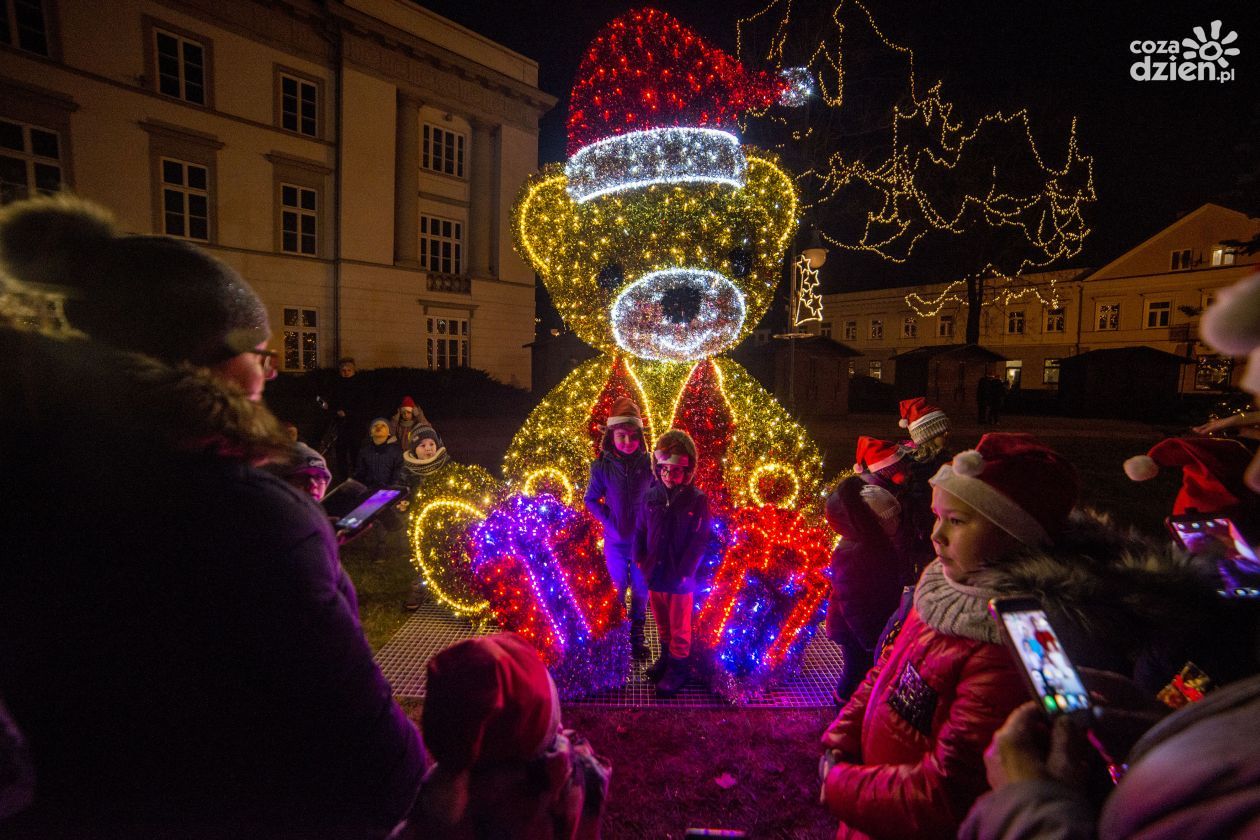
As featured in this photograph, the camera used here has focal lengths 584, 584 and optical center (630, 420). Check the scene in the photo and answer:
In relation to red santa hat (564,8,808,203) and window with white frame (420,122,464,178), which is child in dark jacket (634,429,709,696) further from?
window with white frame (420,122,464,178)

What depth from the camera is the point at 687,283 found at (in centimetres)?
374

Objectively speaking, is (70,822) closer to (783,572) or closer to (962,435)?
(783,572)

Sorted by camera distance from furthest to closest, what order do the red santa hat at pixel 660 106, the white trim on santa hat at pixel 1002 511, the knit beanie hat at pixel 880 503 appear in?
1. the red santa hat at pixel 660 106
2. the knit beanie hat at pixel 880 503
3. the white trim on santa hat at pixel 1002 511

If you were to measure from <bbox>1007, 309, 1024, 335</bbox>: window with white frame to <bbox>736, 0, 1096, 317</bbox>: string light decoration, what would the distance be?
6780 millimetres

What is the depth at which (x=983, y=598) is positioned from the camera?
1425 millimetres

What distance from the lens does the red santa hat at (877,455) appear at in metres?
3.61

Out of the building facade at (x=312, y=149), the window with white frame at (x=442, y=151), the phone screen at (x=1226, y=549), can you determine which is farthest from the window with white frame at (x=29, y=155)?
the phone screen at (x=1226, y=549)

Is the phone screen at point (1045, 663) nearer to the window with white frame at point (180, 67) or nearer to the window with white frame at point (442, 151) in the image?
the window with white frame at point (180, 67)

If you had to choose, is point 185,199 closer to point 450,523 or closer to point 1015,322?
point 450,523

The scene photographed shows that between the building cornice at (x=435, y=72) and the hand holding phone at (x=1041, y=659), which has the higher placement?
the building cornice at (x=435, y=72)

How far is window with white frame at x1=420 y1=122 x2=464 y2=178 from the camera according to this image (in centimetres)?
2000

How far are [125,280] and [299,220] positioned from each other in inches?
784

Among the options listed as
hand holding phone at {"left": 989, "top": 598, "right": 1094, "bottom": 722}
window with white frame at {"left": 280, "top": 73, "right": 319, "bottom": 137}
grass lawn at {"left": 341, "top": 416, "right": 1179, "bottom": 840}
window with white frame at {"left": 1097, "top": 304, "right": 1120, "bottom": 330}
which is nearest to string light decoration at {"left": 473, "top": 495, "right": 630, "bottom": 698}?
grass lawn at {"left": 341, "top": 416, "right": 1179, "bottom": 840}

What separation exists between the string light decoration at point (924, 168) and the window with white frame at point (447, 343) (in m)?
12.5
